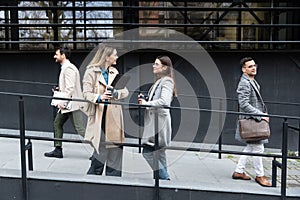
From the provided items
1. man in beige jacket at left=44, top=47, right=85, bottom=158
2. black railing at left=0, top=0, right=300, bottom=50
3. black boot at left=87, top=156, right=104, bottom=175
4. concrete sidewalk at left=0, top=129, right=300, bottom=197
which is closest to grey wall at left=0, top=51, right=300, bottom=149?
black railing at left=0, top=0, right=300, bottom=50

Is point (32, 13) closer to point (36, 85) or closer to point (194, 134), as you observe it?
point (36, 85)

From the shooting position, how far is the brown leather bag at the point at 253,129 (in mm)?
4227

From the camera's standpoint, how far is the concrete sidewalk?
12.6ft

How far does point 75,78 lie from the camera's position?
5023 mm

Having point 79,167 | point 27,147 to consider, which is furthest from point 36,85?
point 27,147

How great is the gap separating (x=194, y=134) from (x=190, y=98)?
0.77 metres

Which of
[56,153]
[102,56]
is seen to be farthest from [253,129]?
[56,153]

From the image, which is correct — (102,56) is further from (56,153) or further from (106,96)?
(56,153)

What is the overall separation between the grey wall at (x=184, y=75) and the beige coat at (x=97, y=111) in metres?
3.18

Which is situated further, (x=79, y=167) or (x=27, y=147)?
(x=79, y=167)

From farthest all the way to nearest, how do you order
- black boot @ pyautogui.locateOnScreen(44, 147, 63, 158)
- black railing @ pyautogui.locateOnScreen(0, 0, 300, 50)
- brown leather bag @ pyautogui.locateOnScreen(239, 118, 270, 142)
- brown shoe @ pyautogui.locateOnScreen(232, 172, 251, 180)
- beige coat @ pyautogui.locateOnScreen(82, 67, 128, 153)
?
black railing @ pyautogui.locateOnScreen(0, 0, 300, 50) → black boot @ pyautogui.locateOnScreen(44, 147, 63, 158) → brown shoe @ pyautogui.locateOnScreen(232, 172, 251, 180) → brown leather bag @ pyautogui.locateOnScreen(239, 118, 270, 142) → beige coat @ pyautogui.locateOnScreen(82, 67, 128, 153)

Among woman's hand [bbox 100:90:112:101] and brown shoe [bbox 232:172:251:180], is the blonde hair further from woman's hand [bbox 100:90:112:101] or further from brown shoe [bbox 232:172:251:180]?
brown shoe [bbox 232:172:251:180]

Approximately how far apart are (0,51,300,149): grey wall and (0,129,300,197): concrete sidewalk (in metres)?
1.30

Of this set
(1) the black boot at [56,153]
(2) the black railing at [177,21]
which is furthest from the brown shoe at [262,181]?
(2) the black railing at [177,21]
